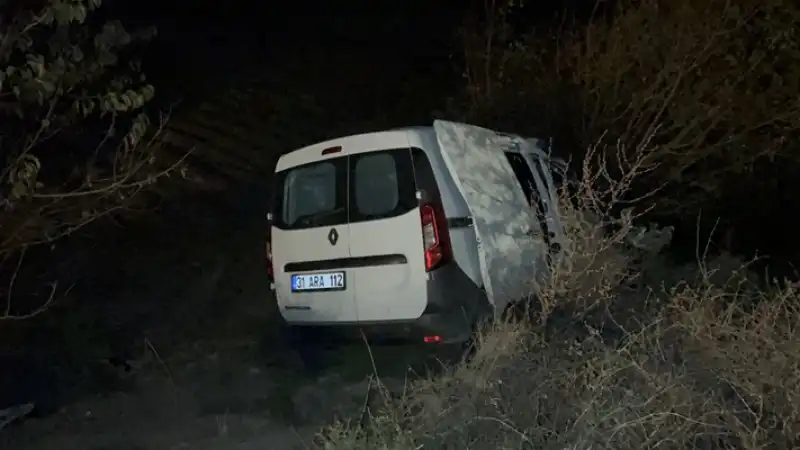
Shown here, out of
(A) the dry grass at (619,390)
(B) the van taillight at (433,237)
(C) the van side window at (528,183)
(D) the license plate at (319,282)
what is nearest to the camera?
(A) the dry grass at (619,390)

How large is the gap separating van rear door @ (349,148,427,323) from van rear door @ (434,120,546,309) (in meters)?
0.38

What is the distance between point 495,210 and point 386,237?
86 cm

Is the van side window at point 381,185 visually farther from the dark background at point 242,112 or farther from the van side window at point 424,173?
the dark background at point 242,112

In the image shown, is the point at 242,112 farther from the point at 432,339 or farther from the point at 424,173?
the point at 432,339

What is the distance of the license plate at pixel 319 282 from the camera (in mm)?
6316

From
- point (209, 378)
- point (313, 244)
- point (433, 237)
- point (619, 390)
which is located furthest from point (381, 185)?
point (619, 390)

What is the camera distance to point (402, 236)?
19.7 feet

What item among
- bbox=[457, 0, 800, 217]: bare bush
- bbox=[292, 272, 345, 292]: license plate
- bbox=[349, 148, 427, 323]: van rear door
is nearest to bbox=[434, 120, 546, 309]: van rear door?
bbox=[349, 148, 427, 323]: van rear door

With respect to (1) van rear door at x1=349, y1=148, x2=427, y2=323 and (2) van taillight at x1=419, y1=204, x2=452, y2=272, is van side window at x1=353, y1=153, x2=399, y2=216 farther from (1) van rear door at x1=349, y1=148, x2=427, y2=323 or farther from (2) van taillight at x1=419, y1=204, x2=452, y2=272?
(2) van taillight at x1=419, y1=204, x2=452, y2=272

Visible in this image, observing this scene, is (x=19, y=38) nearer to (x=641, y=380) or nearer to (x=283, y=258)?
(x=283, y=258)

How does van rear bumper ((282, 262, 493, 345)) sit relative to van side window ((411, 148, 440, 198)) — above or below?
below

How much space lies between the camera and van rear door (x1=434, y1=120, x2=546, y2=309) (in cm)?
615

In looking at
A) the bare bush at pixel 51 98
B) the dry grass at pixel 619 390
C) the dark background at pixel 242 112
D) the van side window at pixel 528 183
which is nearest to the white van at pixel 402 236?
the van side window at pixel 528 183

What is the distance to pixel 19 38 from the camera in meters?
5.54
